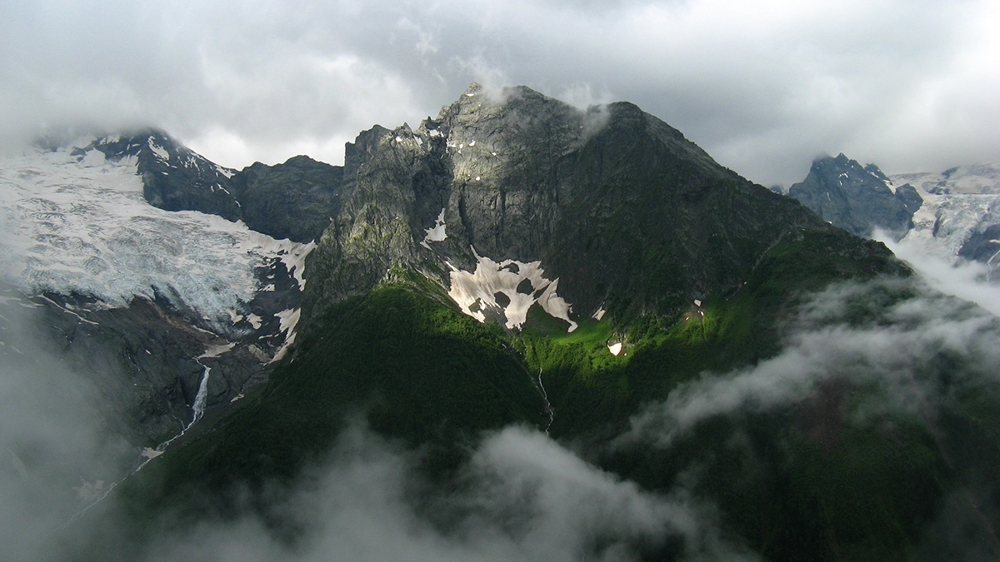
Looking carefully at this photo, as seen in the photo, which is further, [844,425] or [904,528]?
[844,425]

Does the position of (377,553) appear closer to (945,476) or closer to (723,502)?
(723,502)

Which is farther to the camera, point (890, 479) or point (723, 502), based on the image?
point (723, 502)

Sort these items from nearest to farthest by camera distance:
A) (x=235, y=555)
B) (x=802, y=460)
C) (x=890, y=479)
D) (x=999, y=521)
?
(x=999, y=521) → (x=890, y=479) → (x=802, y=460) → (x=235, y=555)

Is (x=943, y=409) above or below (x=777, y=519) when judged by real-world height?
above

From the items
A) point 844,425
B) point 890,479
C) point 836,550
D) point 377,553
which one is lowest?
point 377,553

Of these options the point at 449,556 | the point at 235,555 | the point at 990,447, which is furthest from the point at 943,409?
the point at 235,555

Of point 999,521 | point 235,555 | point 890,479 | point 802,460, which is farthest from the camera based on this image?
point 235,555

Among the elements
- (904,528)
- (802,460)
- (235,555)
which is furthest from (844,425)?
(235,555)

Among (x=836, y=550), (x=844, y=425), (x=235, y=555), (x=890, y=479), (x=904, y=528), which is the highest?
(x=844, y=425)

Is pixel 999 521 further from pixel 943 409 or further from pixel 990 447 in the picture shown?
pixel 943 409
